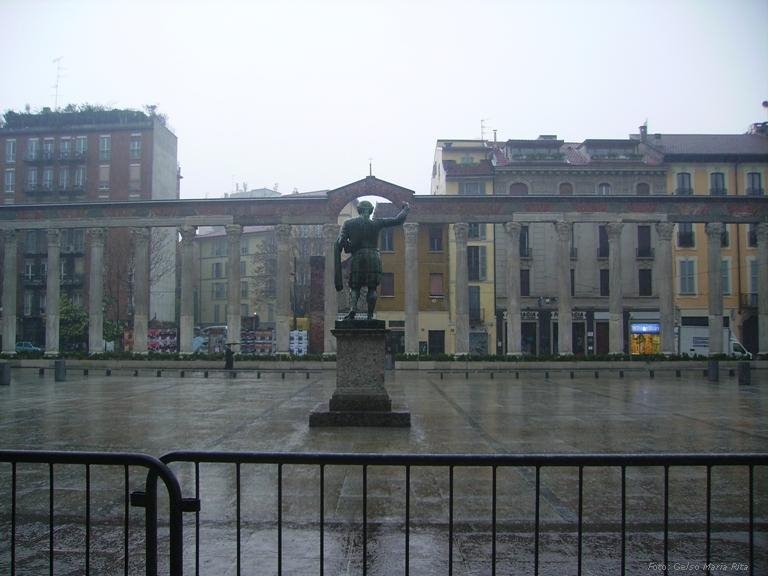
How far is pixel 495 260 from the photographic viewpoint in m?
50.7

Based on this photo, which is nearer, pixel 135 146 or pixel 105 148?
pixel 135 146

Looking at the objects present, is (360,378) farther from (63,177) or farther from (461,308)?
(63,177)

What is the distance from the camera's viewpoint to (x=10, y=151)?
2518 inches

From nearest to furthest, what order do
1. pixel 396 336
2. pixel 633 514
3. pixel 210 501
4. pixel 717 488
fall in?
pixel 633 514, pixel 210 501, pixel 717 488, pixel 396 336

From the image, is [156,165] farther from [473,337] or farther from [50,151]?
→ [473,337]

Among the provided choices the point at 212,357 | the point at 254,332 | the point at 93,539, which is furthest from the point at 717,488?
the point at 254,332

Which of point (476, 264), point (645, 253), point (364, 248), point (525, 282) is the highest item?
point (645, 253)

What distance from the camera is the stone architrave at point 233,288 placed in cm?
3850

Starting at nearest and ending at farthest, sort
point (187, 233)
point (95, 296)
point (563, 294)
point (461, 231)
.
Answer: point (563, 294)
point (461, 231)
point (95, 296)
point (187, 233)

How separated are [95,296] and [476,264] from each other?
28389mm

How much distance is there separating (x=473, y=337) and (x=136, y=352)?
82.4ft

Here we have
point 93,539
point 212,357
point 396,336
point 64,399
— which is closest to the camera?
point 93,539

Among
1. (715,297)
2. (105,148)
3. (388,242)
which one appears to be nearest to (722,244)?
(715,297)

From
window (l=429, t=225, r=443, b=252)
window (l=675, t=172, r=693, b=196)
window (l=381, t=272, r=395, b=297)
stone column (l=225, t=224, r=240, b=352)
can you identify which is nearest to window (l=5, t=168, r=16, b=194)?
stone column (l=225, t=224, r=240, b=352)
